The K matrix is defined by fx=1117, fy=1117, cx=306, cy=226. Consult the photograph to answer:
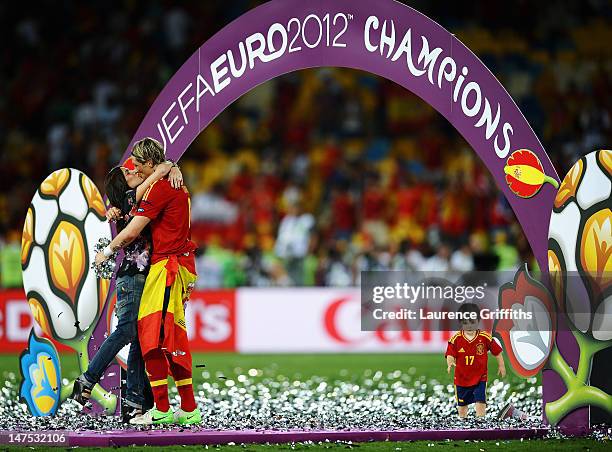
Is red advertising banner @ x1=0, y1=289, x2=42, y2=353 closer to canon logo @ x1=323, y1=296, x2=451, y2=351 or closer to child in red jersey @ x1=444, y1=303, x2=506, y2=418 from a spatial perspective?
canon logo @ x1=323, y1=296, x2=451, y2=351

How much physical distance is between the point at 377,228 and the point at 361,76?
3.67 meters

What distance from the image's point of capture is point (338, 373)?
1298 centimetres

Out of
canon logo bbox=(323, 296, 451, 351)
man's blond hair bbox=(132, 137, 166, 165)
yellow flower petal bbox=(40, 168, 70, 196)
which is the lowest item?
canon logo bbox=(323, 296, 451, 351)

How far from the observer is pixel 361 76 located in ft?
68.7

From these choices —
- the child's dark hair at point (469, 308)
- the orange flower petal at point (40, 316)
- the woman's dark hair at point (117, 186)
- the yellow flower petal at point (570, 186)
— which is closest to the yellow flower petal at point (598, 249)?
the yellow flower petal at point (570, 186)

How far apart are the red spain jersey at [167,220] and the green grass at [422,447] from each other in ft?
4.63

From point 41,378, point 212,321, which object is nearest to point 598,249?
point 41,378

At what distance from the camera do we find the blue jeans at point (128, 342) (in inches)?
320

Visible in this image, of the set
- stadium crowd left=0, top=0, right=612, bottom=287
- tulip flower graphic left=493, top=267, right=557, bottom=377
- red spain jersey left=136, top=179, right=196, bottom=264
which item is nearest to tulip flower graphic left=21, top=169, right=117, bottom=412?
red spain jersey left=136, top=179, right=196, bottom=264

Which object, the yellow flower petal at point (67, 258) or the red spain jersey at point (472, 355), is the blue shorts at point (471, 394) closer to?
the red spain jersey at point (472, 355)

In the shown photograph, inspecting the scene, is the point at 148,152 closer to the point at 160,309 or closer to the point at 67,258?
the point at 160,309

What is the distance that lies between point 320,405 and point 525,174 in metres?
2.74

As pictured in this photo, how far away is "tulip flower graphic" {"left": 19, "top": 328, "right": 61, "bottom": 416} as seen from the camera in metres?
8.63

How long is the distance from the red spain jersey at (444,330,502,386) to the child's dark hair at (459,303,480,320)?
0.51 feet
